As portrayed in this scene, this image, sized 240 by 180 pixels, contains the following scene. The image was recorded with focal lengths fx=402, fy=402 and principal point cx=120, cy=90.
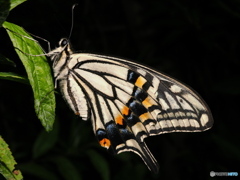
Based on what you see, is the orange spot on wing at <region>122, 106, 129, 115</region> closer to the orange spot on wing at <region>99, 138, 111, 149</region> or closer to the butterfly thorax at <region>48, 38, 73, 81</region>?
the orange spot on wing at <region>99, 138, 111, 149</region>

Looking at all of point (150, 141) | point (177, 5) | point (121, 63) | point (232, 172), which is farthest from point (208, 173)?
point (121, 63)

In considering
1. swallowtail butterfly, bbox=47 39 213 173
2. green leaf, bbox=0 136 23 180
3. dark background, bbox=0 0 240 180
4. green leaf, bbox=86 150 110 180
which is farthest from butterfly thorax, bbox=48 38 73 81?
green leaf, bbox=86 150 110 180

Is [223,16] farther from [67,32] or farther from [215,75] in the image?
[67,32]

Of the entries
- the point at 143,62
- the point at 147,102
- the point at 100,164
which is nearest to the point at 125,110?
the point at 147,102

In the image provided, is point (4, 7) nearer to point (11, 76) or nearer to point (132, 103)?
point (11, 76)

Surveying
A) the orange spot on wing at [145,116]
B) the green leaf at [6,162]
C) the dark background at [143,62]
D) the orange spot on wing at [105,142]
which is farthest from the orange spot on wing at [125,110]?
the green leaf at [6,162]

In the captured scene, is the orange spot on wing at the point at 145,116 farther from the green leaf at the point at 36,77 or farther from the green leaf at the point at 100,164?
the green leaf at the point at 36,77

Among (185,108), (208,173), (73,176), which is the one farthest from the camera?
(208,173)
